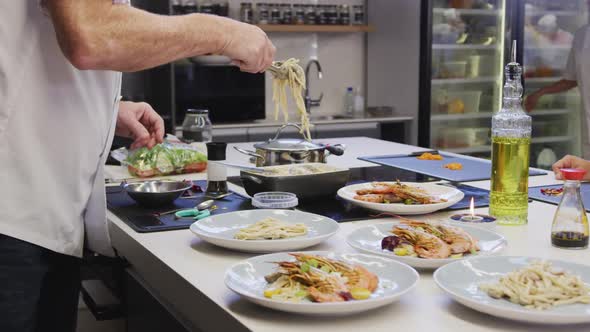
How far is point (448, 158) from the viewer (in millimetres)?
2906

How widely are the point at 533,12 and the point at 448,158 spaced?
3364 mm

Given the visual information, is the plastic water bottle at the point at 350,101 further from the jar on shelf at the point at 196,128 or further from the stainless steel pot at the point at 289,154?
the stainless steel pot at the point at 289,154

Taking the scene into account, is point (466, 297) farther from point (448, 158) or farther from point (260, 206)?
point (448, 158)

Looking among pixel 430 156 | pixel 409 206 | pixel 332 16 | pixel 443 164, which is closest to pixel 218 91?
pixel 332 16

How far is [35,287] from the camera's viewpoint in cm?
146

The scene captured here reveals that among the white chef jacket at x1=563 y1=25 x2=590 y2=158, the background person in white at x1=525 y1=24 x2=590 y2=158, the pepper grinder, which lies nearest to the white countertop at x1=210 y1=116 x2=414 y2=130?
the background person in white at x1=525 y1=24 x2=590 y2=158

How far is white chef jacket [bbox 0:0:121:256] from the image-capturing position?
136 cm

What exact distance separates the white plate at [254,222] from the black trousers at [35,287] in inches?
11.7

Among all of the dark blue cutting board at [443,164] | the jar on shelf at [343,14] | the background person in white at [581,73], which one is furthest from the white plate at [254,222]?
the jar on shelf at [343,14]

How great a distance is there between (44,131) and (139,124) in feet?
2.48

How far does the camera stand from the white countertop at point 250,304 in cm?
108

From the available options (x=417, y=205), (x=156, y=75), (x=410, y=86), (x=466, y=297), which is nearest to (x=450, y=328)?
(x=466, y=297)

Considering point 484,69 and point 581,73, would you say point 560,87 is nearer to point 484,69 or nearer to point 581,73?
point 581,73

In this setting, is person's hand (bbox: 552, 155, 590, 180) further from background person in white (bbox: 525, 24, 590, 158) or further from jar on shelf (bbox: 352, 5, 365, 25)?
jar on shelf (bbox: 352, 5, 365, 25)
